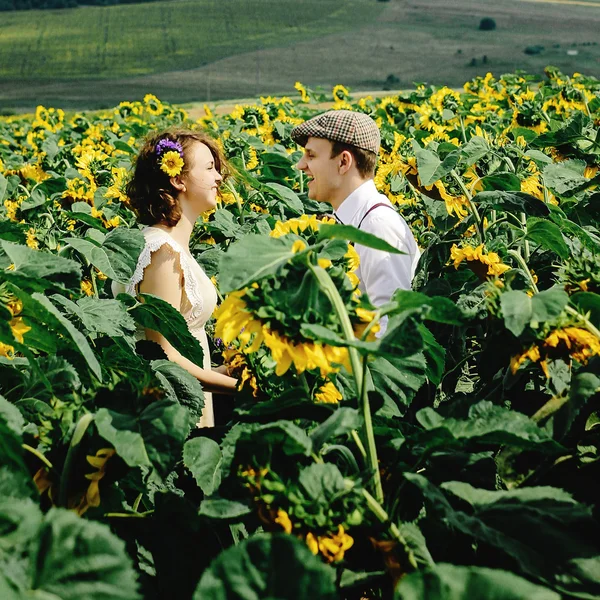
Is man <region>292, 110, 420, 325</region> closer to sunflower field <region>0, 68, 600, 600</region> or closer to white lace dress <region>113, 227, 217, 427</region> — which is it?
white lace dress <region>113, 227, 217, 427</region>

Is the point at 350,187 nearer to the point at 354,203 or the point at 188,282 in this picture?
the point at 354,203

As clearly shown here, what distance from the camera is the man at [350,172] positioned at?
2795mm

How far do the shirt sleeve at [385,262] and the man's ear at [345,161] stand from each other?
0.90ft

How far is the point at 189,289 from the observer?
2.59 m

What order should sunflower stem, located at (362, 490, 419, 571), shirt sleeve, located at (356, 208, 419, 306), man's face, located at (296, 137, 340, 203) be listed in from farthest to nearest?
man's face, located at (296, 137, 340, 203)
shirt sleeve, located at (356, 208, 419, 306)
sunflower stem, located at (362, 490, 419, 571)

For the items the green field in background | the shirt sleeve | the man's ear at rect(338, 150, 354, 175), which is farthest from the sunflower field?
the green field in background

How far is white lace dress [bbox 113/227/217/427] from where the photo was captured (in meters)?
2.53

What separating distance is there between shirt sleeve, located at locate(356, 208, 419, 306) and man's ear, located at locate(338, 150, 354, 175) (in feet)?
0.90

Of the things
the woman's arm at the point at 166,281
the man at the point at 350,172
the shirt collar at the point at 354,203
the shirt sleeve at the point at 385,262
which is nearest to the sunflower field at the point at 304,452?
the woman's arm at the point at 166,281

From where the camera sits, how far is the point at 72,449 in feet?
3.54

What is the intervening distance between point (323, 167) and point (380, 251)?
23.2 inches

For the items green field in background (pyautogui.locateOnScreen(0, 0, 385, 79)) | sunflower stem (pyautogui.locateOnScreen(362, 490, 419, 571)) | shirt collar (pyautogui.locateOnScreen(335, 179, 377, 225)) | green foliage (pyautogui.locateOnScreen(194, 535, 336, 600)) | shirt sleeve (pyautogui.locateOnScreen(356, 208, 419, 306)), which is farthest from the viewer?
green field in background (pyautogui.locateOnScreen(0, 0, 385, 79))

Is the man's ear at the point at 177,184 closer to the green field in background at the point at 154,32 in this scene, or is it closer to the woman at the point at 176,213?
the woman at the point at 176,213

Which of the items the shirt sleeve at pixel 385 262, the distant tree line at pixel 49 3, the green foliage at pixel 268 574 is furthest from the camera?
the distant tree line at pixel 49 3
